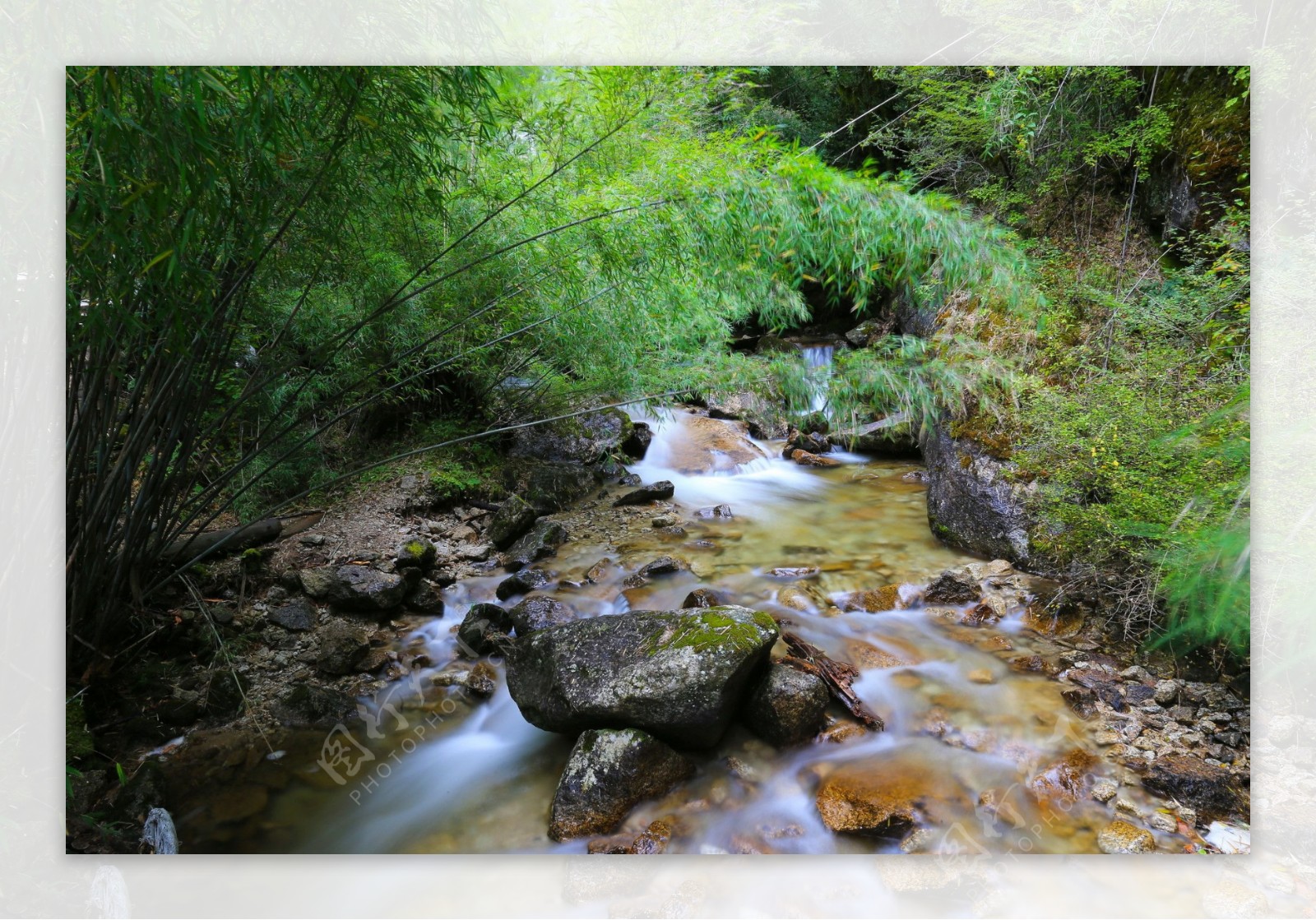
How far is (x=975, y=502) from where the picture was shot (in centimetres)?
327

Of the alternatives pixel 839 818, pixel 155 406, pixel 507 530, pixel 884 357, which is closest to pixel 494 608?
pixel 507 530

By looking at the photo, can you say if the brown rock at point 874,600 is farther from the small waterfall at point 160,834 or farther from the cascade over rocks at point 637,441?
the cascade over rocks at point 637,441

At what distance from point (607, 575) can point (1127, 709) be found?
2315 millimetres

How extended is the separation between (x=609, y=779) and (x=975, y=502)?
244 cm

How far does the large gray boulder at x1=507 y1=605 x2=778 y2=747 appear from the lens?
1.87 meters

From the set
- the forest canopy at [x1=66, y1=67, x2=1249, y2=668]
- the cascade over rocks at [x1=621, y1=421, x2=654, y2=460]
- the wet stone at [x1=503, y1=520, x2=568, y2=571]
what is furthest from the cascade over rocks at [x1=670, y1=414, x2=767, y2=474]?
the forest canopy at [x1=66, y1=67, x2=1249, y2=668]

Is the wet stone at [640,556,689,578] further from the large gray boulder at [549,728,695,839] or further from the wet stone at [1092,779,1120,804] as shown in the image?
the wet stone at [1092,779,1120,804]

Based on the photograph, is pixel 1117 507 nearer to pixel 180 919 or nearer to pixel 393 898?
pixel 393 898

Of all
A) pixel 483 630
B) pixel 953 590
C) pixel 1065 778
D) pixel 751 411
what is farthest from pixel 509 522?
pixel 1065 778

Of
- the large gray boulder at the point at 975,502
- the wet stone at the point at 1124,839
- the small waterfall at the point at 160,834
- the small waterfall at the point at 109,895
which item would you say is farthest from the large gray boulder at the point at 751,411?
the small waterfall at the point at 109,895

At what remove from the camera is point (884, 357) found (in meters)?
2.89

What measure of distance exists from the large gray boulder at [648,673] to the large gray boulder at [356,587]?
3.44ft

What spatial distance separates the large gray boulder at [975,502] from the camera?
298 centimetres

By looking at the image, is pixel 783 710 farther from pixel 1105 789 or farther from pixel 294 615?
pixel 294 615
